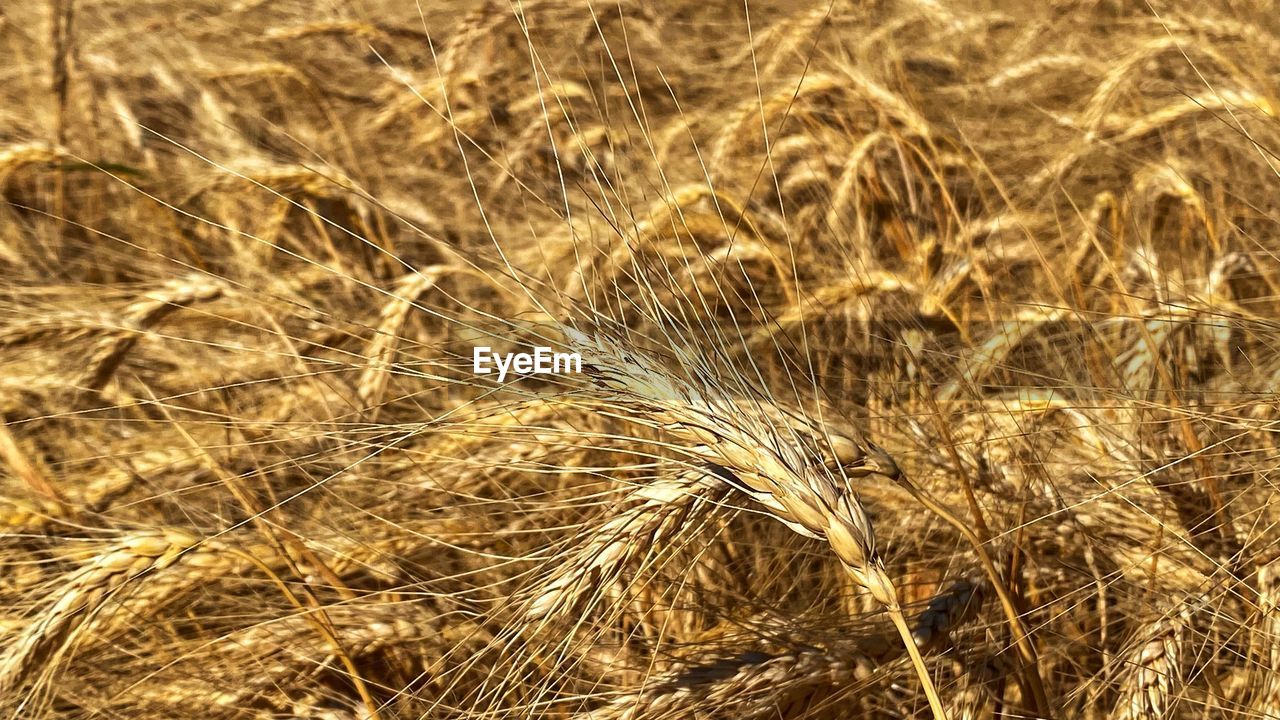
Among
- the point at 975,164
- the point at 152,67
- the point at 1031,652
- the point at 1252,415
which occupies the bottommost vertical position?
the point at 1031,652

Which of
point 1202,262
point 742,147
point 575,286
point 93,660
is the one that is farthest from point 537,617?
point 742,147

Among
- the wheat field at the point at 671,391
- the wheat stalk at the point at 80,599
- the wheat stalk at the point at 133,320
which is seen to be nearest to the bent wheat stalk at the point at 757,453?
the wheat field at the point at 671,391

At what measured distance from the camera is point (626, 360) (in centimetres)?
87

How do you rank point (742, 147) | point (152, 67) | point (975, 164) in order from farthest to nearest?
point (152, 67)
point (742, 147)
point (975, 164)

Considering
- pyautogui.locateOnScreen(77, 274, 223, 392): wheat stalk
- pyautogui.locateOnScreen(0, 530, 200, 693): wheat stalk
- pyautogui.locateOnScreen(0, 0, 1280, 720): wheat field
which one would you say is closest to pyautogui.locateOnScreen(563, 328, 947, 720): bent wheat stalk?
pyautogui.locateOnScreen(0, 0, 1280, 720): wheat field

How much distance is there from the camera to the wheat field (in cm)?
98

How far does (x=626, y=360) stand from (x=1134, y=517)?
79cm

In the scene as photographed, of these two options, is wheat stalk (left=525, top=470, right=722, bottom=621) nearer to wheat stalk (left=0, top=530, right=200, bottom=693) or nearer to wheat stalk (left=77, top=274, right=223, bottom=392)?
wheat stalk (left=0, top=530, right=200, bottom=693)

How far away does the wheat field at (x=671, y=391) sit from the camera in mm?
981

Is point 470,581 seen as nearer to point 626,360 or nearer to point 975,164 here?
point 626,360

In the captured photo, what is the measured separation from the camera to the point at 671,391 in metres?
0.85

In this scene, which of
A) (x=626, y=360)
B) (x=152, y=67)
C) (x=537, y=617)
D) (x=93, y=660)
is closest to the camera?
(x=626, y=360)

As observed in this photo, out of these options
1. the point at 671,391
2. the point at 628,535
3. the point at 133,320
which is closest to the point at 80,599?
the point at 133,320

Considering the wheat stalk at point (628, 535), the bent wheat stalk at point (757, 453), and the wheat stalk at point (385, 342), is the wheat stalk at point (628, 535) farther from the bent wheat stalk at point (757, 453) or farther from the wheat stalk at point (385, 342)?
the wheat stalk at point (385, 342)
